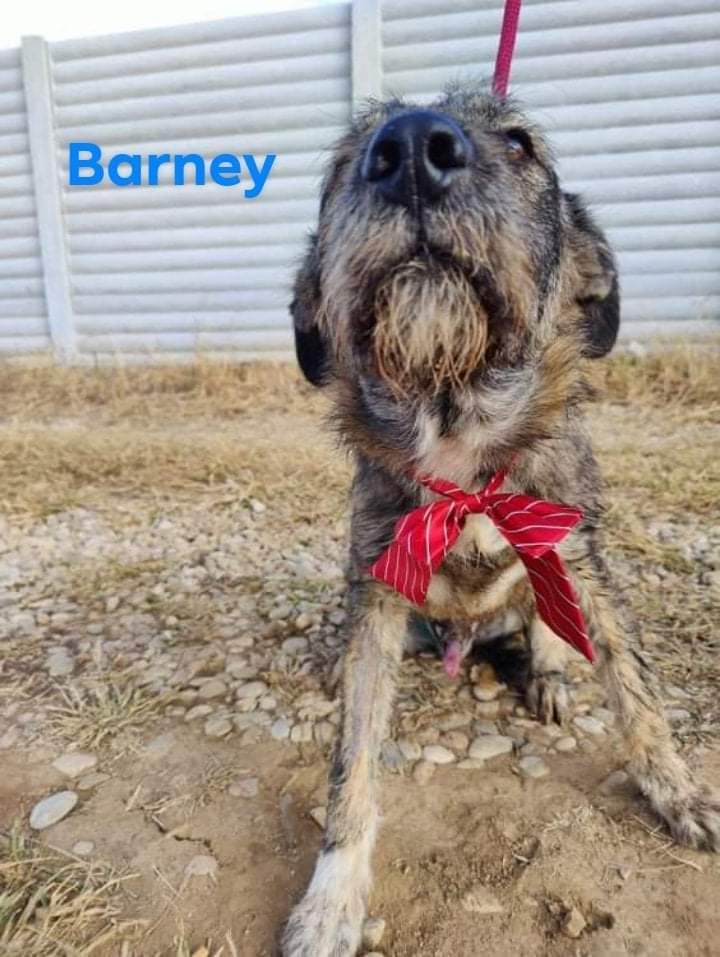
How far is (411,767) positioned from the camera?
7.64ft

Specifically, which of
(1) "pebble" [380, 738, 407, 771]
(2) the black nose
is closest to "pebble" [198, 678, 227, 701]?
(1) "pebble" [380, 738, 407, 771]

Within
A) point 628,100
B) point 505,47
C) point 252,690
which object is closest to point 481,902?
point 252,690

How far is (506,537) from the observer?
2043 mm

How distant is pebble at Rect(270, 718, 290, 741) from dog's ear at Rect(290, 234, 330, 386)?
109 cm

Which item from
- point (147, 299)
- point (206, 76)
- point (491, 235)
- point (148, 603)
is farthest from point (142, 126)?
point (491, 235)

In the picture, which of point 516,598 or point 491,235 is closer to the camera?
point 491,235

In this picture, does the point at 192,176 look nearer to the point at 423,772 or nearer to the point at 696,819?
the point at 423,772

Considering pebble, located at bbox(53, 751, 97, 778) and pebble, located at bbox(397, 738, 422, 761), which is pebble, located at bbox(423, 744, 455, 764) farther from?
pebble, located at bbox(53, 751, 97, 778)

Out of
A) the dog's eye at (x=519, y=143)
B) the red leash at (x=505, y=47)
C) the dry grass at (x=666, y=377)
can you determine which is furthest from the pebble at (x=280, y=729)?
the dry grass at (x=666, y=377)

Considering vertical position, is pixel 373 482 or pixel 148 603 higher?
pixel 373 482

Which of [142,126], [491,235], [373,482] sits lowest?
[373,482]

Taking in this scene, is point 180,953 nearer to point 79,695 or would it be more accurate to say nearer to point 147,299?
point 79,695

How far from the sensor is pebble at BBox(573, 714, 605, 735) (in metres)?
2.47

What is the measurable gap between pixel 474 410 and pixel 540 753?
107 cm
